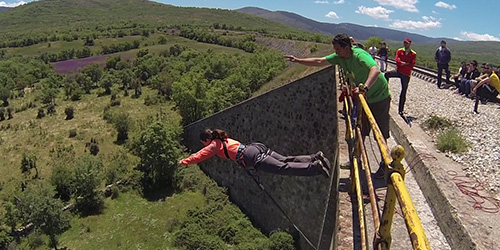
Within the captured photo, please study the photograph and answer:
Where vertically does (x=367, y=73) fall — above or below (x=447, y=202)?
above

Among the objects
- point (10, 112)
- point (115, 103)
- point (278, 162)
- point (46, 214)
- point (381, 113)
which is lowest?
point (10, 112)

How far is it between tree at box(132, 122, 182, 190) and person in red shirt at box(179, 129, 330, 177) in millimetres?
19104

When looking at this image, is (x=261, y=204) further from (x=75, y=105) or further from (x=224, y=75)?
(x=75, y=105)

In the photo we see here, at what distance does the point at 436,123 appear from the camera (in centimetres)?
984

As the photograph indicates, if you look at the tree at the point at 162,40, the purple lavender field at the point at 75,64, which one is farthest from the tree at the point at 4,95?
the tree at the point at 162,40

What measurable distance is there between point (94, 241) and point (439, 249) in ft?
64.7

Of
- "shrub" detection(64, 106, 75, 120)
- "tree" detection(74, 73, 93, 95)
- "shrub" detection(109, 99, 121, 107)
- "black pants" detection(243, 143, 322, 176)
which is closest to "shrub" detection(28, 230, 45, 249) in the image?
"black pants" detection(243, 143, 322, 176)

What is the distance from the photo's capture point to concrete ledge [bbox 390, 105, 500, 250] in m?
4.45

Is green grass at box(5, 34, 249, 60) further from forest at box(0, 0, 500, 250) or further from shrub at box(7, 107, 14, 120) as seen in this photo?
shrub at box(7, 107, 14, 120)

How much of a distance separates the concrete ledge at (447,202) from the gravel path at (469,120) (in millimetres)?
416

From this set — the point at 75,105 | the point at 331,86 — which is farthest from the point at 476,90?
the point at 75,105

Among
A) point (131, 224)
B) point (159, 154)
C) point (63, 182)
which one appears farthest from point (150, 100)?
point (131, 224)

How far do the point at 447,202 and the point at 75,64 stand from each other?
81.1 metres

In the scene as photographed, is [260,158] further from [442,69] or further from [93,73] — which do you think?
[93,73]
